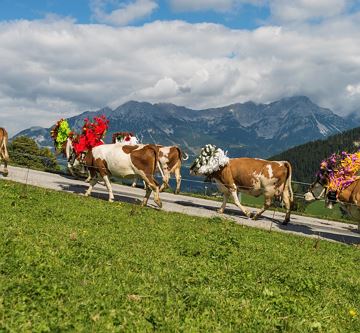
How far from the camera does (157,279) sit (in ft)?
27.3

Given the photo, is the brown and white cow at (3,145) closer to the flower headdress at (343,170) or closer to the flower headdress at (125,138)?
the flower headdress at (125,138)

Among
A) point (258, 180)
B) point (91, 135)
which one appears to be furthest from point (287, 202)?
point (91, 135)

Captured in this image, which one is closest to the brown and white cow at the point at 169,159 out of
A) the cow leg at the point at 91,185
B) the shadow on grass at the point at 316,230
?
the shadow on grass at the point at 316,230

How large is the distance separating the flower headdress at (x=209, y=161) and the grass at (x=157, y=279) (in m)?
7.76

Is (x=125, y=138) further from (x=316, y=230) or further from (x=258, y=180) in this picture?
(x=316, y=230)

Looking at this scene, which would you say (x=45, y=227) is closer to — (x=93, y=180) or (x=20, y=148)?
(x=93, y=180)

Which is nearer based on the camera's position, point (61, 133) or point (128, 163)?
point (128, 163)

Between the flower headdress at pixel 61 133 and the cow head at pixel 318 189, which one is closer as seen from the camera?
the cow head at pixel 318 189

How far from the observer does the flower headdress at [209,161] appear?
22.2 m

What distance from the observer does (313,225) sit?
22500mm

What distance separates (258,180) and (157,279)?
45.4ft

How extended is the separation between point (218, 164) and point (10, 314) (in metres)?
17.0

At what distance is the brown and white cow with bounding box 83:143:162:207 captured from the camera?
2006 centimetres

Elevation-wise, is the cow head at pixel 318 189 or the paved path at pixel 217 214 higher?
the cow head at pixel 318 189
